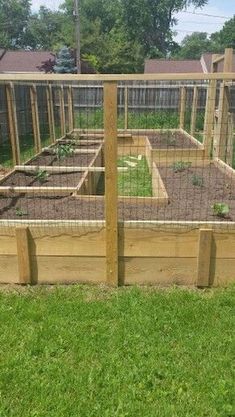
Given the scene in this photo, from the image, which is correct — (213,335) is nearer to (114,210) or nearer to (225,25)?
(114,210)

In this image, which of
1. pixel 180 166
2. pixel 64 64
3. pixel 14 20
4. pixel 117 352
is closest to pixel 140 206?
pixel 117 352

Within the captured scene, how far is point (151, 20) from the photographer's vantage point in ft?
217

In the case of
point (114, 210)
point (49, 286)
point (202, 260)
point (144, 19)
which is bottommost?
point (49, 286)

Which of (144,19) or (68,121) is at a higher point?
(144,19)

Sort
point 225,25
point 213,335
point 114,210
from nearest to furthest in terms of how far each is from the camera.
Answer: point 213,335 < point 114,210 < point 225,25

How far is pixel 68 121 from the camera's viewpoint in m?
12.8

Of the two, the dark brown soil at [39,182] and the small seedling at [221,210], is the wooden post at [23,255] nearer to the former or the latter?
the small seedling at [221,210]

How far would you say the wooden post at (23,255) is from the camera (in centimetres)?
381

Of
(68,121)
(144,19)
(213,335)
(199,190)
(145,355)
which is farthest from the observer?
(144,19)

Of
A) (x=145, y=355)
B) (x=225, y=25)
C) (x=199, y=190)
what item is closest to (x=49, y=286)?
(x=145, y=355)

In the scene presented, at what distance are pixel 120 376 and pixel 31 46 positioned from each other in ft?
288

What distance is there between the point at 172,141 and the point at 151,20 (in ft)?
201

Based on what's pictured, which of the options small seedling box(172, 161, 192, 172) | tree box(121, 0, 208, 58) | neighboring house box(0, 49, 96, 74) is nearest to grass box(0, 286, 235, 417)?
small seedling box(172, 161, 192, 172)

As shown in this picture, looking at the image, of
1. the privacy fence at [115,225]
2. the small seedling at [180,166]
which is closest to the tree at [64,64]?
the small seedling at [180,166]
